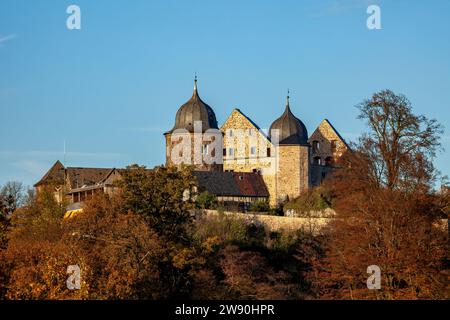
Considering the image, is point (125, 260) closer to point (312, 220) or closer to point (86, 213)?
point (86, 213)

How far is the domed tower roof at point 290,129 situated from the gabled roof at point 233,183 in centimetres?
257

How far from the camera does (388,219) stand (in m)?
37.7

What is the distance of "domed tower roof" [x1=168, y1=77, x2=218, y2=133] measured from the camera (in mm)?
63844

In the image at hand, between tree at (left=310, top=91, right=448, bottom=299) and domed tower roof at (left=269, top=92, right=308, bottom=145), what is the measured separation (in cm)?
1781

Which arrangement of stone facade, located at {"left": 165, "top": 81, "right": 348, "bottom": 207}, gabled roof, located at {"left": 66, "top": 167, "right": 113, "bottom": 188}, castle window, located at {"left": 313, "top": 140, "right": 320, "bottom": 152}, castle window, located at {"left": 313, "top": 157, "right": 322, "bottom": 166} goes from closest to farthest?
stone facade, located at {"left": 165, "top": 81, "right": 348, "bottom": 207} < gabled roof, located at {"left": 66, "top": 167, "right": 113, "bottom": 188} < castle window, located at {"left": 313, "top": 157, "right": 322, "bottom": 166} < castle window, located at {"left": 313, "top": 140, "right": 320, "bottom": 152}

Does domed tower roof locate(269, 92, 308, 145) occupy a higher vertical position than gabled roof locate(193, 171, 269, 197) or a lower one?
higher

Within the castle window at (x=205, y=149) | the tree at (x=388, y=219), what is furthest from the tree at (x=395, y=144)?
the castle window at (x=205, y=149)

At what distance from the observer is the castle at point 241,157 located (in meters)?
59.7

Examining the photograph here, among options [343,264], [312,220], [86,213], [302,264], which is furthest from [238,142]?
[343,264]

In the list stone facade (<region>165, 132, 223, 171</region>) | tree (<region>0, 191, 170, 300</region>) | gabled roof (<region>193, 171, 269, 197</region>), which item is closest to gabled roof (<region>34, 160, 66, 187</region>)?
stone facade (<region>165, 132, 223, 171</region>)

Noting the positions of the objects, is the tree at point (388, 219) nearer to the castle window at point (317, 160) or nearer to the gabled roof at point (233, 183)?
the gabled roof at point (233, 183)

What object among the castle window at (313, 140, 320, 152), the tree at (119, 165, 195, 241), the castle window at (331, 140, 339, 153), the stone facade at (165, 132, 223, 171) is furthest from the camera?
the castle window at (313, 140, 320, 152)

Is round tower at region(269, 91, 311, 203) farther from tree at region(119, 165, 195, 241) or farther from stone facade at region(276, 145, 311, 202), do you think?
tree at region(119, 165, 195, 241)

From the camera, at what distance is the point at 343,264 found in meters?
38.3
